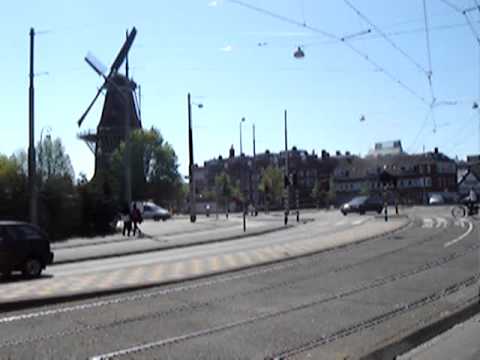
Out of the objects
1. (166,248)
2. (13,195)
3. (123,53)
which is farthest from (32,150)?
(123,53)

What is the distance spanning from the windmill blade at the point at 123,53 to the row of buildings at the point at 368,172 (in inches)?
1805

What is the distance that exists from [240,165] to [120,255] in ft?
445

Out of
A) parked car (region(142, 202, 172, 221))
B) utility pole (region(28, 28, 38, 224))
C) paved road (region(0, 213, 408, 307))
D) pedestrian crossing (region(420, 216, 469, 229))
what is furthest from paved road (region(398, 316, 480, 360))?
parked car (region(142, 202, 172, 221))

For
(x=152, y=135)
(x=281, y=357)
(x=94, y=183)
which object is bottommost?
(x=281, y=357)

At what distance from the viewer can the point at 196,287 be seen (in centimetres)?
1407

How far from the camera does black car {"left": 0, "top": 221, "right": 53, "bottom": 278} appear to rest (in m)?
18.5

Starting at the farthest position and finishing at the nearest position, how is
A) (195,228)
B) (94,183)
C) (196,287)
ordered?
(94,183)
(195,228)
(196,287)

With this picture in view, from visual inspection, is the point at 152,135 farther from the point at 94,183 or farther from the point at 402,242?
the point at 402,242

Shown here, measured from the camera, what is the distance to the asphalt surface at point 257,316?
8.20 meters

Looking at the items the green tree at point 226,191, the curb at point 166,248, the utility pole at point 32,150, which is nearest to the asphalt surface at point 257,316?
the curb at point 166,248

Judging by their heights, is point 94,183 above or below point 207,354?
above

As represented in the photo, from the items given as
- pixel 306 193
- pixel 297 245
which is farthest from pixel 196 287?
pixel 306 193

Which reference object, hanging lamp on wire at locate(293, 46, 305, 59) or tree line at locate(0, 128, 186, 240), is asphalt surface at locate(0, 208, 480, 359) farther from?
tree line at locate(0, 128, 186, 240)

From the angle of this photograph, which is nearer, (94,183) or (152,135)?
(94,183)
